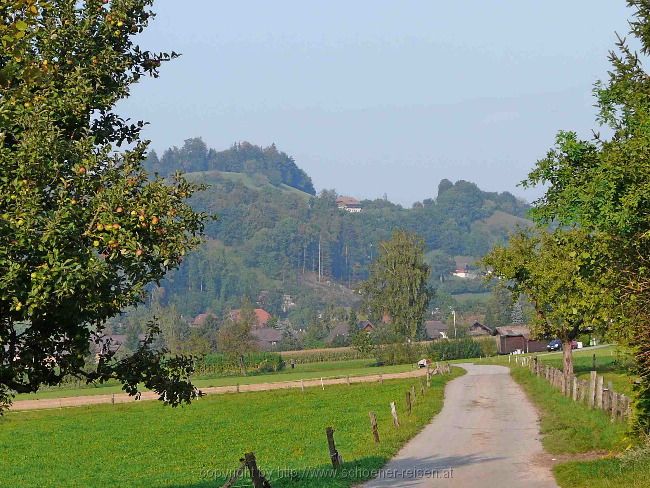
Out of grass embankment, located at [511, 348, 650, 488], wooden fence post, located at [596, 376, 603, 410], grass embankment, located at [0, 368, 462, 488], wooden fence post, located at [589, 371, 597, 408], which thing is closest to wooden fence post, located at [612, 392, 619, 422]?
grass embankment, located at [511, 348, 650, 488]

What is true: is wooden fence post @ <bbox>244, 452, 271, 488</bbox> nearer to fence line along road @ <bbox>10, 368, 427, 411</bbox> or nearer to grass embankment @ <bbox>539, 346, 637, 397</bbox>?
grass embankment @ <bbox>539, 346, 637, 397</bbox>

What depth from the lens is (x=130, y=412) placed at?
6838cm

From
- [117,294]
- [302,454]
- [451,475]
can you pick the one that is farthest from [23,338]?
[302,454]

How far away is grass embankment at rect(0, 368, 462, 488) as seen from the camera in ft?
97.5

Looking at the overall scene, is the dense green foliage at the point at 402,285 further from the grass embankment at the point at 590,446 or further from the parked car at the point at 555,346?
the grass embankment at the point at 590,446

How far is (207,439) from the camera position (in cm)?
4453

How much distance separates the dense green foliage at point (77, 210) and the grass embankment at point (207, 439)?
355 inches

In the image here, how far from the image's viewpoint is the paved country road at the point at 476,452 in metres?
22.5

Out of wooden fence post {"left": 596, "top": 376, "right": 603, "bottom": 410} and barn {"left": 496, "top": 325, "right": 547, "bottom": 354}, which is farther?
barn {"left": 496, "top": 325, "right": 547, "bottom": 354}

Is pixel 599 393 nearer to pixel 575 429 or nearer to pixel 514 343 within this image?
pixel 575 429

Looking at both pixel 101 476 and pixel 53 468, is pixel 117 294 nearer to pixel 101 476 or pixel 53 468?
pixel 101 476

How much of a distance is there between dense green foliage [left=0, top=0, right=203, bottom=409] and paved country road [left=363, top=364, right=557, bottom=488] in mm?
8033

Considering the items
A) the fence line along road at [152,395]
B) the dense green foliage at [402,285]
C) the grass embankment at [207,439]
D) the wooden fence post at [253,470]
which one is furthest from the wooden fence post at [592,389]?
the dense green foliage at [402,285]

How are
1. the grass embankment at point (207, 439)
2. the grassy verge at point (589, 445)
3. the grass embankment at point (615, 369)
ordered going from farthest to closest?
the grass embankment at point (207, 439) → the grass embankment at point (615, 369) → the grassy verge at point (589, 445)
